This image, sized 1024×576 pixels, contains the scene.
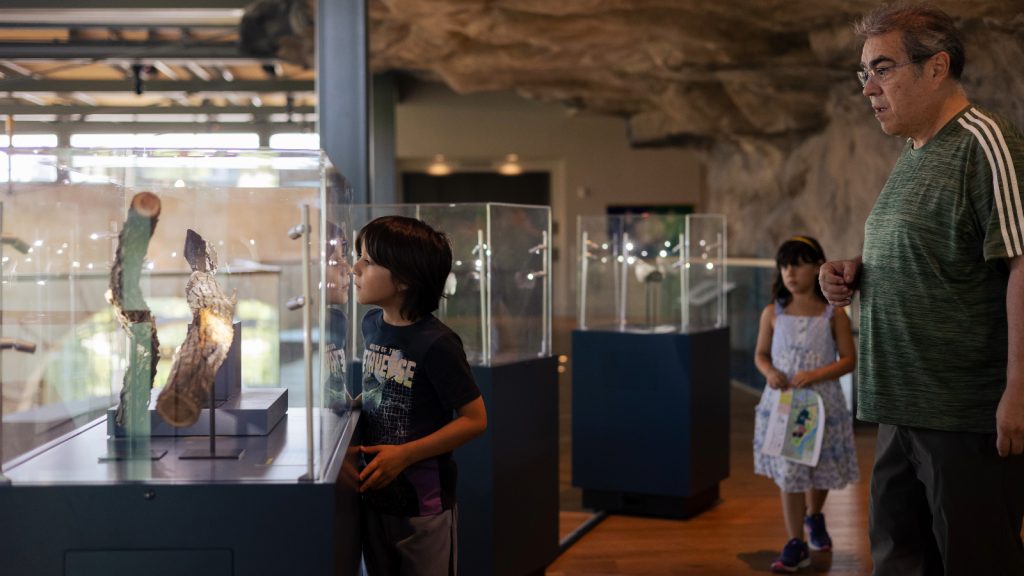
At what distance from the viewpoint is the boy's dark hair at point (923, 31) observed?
1.99 meters

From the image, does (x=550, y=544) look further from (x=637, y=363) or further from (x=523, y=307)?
(x=637, y=363)

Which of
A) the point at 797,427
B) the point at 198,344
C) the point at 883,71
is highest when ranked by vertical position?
the point at 883,71

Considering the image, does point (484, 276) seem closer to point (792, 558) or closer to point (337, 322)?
point (337, 322)

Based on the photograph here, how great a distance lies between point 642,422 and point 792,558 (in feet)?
3.53

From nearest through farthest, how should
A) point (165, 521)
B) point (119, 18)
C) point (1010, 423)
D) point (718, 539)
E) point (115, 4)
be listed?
point (165, 521) → point (1010, 423) → point (718, 539) → point (115, 4) → point (119, 18)

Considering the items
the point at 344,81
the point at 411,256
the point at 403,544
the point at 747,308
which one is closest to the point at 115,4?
the point at 344,81

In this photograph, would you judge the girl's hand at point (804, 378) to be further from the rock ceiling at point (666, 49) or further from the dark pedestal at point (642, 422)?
the rock ceiling at point (666, 49)

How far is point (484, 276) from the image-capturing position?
349 cm

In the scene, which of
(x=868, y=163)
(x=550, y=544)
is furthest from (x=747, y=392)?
(x=550, y=544)

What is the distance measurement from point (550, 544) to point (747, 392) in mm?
6021

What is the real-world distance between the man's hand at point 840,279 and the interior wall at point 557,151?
15.3 m

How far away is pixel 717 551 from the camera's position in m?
4.27

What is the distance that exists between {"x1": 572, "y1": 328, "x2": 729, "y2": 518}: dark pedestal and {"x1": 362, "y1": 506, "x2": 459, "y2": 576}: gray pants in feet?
9.16

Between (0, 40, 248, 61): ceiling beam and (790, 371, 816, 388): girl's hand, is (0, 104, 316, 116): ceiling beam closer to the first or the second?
(0, 40, 248, 61): ceiling beam
